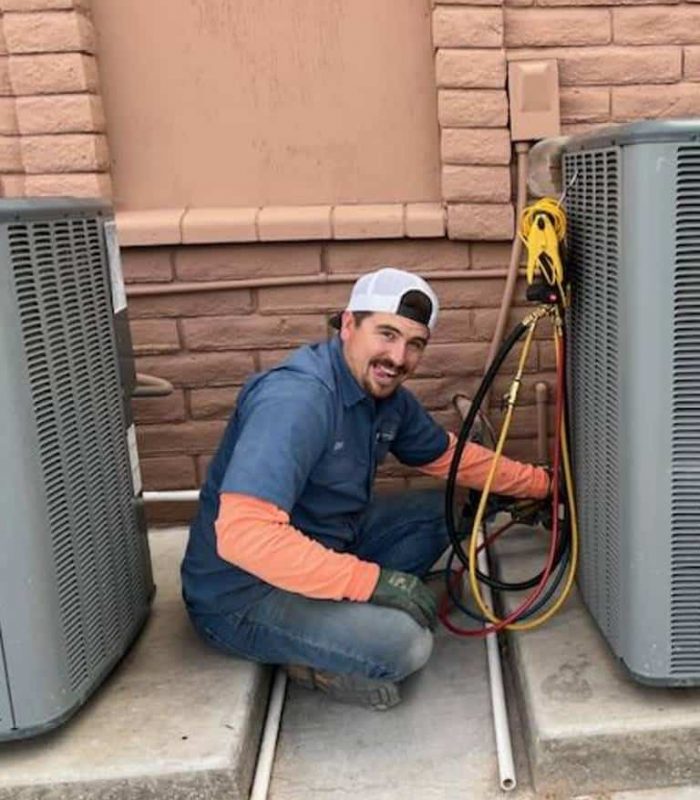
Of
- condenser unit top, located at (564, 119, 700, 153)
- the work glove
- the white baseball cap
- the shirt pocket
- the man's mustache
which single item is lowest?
the work glove

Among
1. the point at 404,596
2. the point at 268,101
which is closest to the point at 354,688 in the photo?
the point at 404,596

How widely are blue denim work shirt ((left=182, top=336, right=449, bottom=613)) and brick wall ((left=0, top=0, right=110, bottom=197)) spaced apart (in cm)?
113

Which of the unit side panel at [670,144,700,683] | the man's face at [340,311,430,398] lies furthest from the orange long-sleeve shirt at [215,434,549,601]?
the unit side panel at [670,144,700,683]

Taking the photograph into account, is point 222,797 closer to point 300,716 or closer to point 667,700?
point 300,716

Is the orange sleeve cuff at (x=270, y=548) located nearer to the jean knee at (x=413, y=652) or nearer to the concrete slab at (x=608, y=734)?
the jean knee at (x=413, y=652)

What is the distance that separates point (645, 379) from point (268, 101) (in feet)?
5.89

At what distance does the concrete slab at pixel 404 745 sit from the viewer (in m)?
2.28

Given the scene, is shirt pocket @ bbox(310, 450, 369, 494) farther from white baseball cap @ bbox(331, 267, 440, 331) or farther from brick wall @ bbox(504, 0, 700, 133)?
brick wall @ bbox(504, 0, 700, 133)

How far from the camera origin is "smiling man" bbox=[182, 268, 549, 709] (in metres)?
2.31

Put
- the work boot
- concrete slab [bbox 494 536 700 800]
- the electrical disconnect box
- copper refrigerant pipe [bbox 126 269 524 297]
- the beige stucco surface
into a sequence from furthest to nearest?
copper refrigerant pipe [bbox 126 269 524 297]
the beige stucco surface
the work boot
concrete slab [bbox 494 536 700 800]
the electrical disconnect box

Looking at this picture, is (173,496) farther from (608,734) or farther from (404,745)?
(608,734)

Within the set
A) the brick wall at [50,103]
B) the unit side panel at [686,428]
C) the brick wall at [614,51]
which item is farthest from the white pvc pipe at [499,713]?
the brick wall at [50,103]

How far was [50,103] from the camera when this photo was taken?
3.14 meters

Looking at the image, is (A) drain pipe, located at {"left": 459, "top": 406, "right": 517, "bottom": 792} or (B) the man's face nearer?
(A) drain pipe, located at {"left": 459, "top": 406, "right": 517, "bottom": 792}
